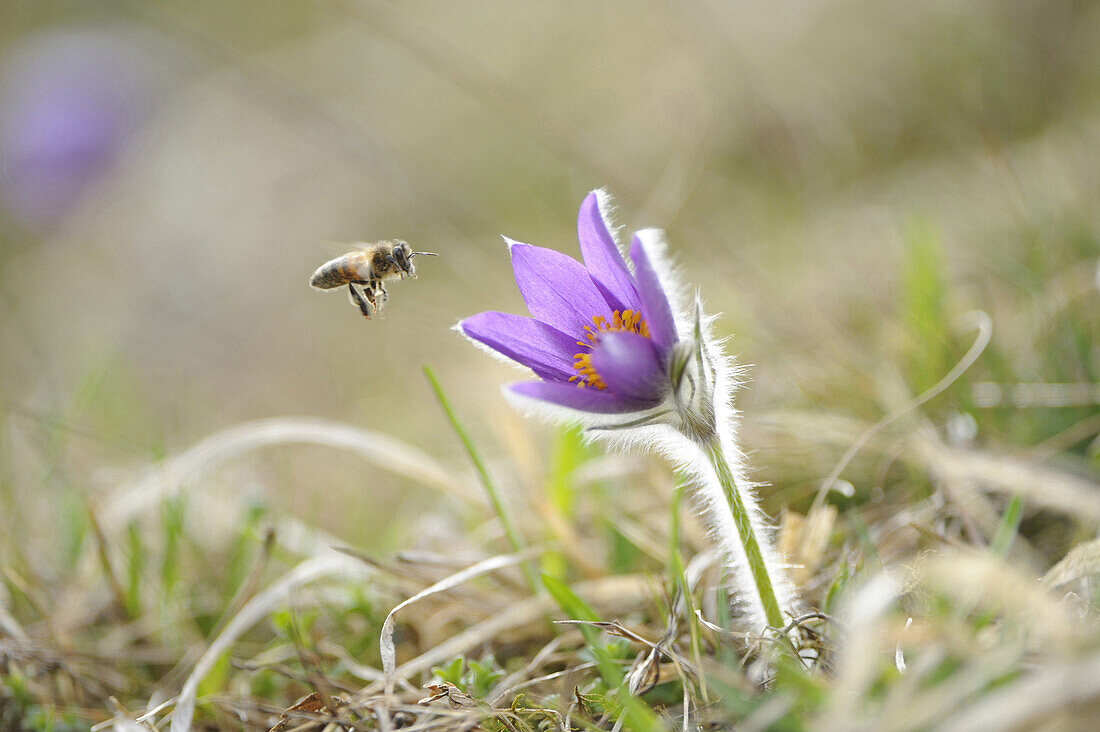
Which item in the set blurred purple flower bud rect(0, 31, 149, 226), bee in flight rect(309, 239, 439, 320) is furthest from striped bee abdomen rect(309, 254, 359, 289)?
blurred purple flower bud rect(0, 31, 149, 226)

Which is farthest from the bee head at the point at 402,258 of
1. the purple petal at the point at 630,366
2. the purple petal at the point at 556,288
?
the purple petal at the point at 630,366

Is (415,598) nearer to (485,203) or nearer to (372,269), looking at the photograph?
(372,269)

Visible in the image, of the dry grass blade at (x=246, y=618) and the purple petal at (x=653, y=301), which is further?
the dry grass blade at (x=246, y=618)

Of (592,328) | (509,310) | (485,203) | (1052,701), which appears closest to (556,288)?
(592,328)

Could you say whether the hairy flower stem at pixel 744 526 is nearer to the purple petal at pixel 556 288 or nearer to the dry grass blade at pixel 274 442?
the purple petal at pixel 556 288

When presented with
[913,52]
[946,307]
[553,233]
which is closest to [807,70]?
[913,52]

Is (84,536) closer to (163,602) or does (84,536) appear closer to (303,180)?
(163,602)
